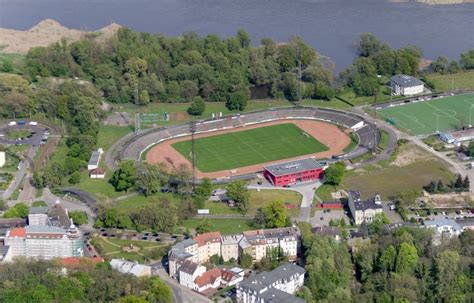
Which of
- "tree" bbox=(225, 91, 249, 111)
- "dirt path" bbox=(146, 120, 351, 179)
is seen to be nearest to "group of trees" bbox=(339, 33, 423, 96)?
"dirt path" bbox=(146, 120, 351, 179)

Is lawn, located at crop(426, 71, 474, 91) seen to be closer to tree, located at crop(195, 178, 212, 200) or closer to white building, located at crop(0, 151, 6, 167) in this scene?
tree, located at crop(195, 178, 212, 200)

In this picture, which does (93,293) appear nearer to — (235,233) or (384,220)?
(235,233)

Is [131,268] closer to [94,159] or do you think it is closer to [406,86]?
[94,159]

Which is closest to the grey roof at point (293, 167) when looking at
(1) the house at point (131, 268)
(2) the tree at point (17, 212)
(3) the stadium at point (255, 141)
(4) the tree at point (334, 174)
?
(4) the tree at point (334, 174)

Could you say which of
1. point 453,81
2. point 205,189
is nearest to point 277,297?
point 205,189

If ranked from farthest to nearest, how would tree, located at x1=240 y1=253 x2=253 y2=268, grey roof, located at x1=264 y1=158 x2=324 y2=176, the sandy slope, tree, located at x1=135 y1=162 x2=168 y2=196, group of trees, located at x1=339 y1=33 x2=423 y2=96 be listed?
the sandy slope → group of trees, located at x1=339 y1=33 x2=423 y2=96 → grey roof, located at x1=264 y1=158 x2=324 y2=176 → tree, located at x1=135 y1=162 x2=168 y2=196 → tree, located at x1=240 y1=253 x2=253 y2=268
